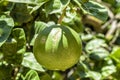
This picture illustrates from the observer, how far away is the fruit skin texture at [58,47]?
4.04ft

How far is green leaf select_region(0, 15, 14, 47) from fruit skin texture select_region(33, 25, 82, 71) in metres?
0.12

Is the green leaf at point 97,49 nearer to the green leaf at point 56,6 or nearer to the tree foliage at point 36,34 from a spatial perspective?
the tree foliage at point 36,34

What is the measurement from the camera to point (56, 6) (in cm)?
125

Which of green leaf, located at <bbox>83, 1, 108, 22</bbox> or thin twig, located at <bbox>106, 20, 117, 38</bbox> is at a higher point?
green leaf, located at <bbox>83, 1, 108, 22</bbox>

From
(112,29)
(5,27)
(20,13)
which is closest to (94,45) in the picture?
Answer: (112,29)

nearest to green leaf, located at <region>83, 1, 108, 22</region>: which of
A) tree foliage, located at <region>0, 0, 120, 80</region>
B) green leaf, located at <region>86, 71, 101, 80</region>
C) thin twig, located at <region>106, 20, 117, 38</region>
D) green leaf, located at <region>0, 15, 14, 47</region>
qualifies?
tree foliage, located at <region>0, 0, 120, 80</region>

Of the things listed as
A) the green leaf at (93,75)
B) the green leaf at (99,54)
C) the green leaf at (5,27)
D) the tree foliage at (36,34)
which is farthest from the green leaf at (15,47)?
the green leaf at (99,54)

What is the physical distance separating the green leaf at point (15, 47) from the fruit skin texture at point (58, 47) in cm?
28

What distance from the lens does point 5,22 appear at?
4.57ft

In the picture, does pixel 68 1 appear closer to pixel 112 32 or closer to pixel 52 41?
pixel 52 41

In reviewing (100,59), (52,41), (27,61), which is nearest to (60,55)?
(52,41)

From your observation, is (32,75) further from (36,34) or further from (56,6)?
(56,6)

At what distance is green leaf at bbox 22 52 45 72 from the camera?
1.57 metres

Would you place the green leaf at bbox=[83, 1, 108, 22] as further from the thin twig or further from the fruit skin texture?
the thin twig
